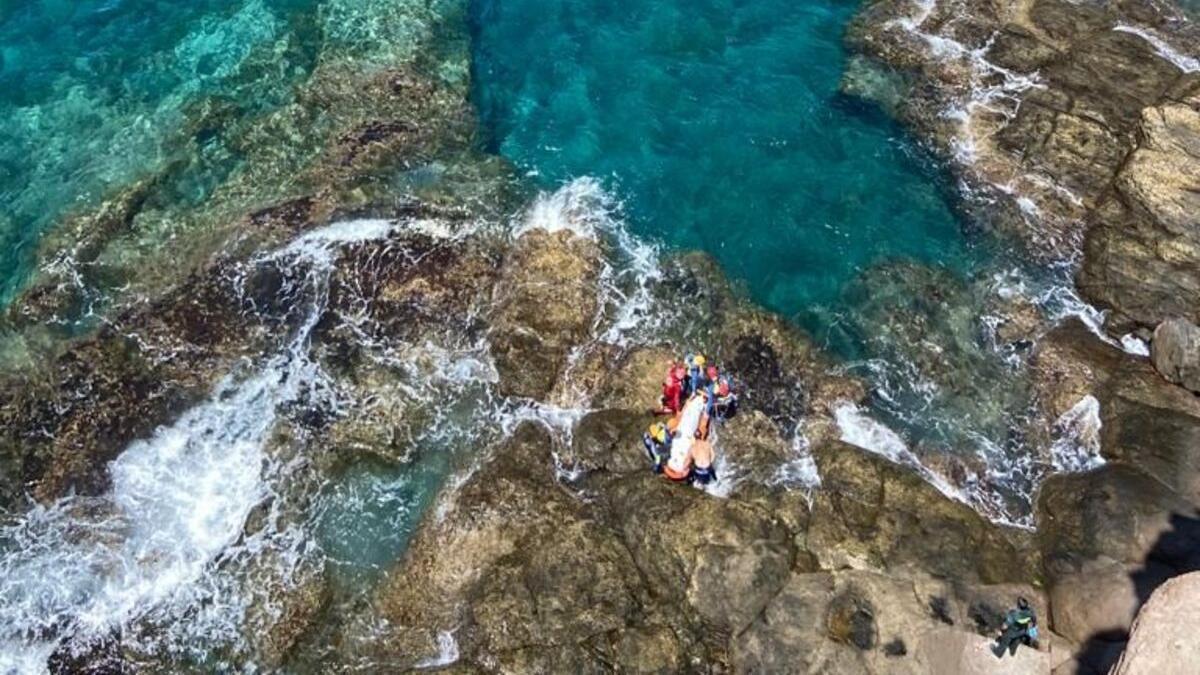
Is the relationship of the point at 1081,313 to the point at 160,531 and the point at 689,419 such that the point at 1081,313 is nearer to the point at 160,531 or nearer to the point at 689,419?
the point at 689,419

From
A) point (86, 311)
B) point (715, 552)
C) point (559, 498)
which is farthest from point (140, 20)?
point (715, 552)

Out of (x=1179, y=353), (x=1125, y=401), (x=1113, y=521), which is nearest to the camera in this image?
(x=1113, y=521)

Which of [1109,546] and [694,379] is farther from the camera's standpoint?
[694,379]

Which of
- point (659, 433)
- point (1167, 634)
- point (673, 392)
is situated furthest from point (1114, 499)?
point (659, 433)

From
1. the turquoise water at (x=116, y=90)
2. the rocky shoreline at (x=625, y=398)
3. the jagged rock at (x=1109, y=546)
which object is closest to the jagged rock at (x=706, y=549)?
the rocky shoreline at (x=625, y=398)

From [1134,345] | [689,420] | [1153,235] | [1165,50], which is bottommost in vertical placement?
[689,420]

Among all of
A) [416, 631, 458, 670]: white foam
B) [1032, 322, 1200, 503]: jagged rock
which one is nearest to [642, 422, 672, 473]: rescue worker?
[416, 631, 458, 670]: white foam

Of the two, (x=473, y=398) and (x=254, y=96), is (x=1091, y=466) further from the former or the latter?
(x=254, y=96)
